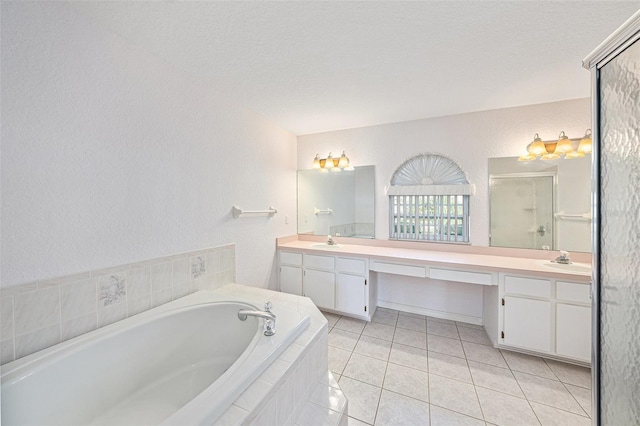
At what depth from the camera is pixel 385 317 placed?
109 inches

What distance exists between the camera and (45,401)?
101 centimetres

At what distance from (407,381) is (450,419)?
1.14 feet

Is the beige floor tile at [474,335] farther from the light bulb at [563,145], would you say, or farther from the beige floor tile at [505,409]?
the light bulb at [563,145]

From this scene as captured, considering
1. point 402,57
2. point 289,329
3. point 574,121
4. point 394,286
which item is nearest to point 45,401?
point 289,329

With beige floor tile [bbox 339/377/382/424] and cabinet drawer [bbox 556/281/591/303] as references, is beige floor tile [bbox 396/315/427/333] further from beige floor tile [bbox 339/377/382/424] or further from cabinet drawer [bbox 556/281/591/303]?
cabinet drawer [bbox 556/281/591/303]

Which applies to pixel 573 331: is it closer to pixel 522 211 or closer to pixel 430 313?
pixel 522 211

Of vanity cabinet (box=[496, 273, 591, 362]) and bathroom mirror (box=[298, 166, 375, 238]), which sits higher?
bathroom mirror (box=[298, 166, 375, 238])

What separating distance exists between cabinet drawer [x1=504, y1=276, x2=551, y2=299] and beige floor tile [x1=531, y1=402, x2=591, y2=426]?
77 centimetres

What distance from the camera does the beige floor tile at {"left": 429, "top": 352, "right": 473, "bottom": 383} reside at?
1.81 meters

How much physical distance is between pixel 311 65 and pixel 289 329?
1750 mm

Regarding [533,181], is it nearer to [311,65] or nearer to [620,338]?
[620,338]

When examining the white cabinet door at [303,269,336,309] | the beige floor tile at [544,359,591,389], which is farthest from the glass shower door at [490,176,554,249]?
the white cabinet door at [303,269,336,309]

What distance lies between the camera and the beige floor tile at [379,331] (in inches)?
93.0

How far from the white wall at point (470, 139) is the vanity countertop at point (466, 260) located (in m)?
0.29
